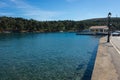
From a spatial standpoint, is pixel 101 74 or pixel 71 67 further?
pixel 71 67

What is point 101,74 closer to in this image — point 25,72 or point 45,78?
point 45,78

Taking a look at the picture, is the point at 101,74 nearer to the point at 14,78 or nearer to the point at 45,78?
the point at 45,78

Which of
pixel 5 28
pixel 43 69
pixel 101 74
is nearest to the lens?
pixel 101 74

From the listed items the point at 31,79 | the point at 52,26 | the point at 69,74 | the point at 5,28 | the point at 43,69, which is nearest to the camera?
the point at 31,79

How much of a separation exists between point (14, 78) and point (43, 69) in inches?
136

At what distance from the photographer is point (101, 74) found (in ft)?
37.4

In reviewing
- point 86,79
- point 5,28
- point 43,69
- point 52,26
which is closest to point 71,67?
point 43,69

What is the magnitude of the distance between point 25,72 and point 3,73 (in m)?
1.71

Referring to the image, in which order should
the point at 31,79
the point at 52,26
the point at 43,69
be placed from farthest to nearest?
the point at 52,26, the point at 43,69, the point at 31,79

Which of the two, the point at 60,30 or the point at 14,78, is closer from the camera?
the point at 14,78

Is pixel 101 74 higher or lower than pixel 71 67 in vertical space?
higher

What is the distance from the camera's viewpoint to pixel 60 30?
175875mm

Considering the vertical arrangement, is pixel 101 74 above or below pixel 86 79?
above

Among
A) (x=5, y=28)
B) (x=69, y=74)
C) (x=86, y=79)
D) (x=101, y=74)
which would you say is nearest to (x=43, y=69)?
(x=69, y=74)
